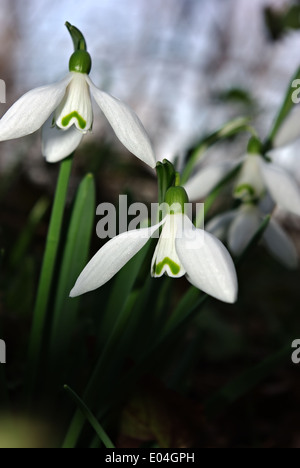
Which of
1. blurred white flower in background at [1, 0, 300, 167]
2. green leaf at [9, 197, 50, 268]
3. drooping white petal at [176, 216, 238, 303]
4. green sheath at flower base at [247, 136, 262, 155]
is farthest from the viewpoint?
blurred white flower in background at [1, 0, 300, 167]

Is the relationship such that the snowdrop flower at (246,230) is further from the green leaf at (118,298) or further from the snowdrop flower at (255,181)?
the green leaf at (118,298)

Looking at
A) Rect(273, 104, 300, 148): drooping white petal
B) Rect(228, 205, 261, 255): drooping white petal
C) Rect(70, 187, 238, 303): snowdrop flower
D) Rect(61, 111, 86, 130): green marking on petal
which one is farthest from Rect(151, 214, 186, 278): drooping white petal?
Rect(273, 104, 300, 148): drooping white petal

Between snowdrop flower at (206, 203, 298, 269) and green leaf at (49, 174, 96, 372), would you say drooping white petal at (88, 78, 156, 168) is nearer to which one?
green leaf at (49, 174, 96, 372)

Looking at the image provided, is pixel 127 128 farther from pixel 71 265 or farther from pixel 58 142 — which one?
pixel 71 265

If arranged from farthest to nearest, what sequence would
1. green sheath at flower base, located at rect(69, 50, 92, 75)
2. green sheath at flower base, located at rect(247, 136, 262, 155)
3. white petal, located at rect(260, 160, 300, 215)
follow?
green sheath at flower base, located at rect(247, 136, 262, 155)
white petal, located at rect(260, 160, 300, 215)
green sheath at flower base, located at rect(69, 50, 92, 75)

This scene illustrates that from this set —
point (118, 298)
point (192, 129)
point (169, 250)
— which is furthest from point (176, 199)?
point (192, 129)

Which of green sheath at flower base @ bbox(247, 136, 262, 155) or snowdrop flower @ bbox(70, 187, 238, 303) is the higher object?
green sheath at flower base @ bbox(247, 136, 262, 155)
